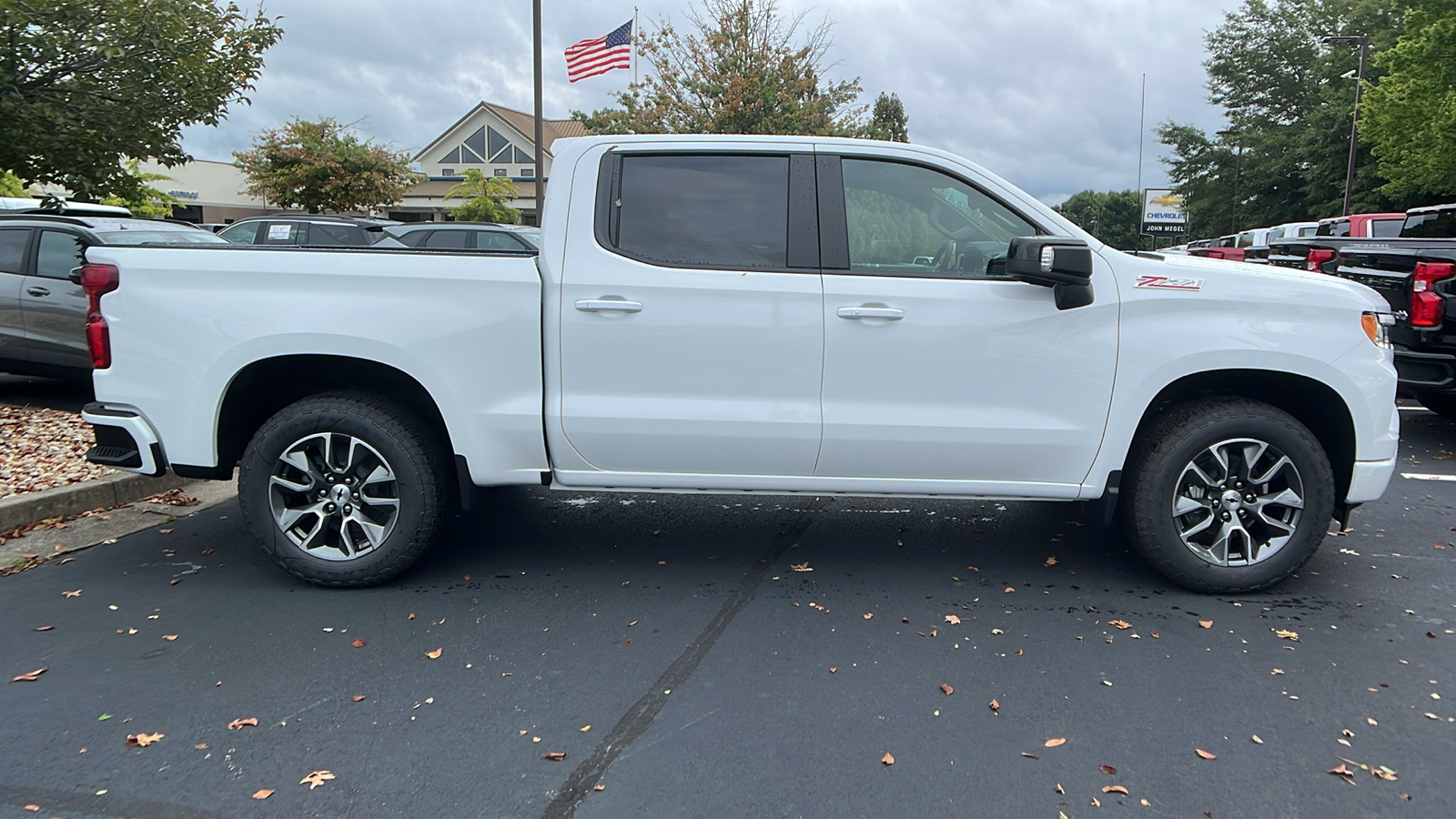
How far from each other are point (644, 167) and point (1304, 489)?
3.20 meters

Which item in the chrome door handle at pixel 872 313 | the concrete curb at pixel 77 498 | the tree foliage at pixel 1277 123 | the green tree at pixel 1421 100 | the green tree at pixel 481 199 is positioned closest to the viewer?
the chrome door handle at pixel 872 313

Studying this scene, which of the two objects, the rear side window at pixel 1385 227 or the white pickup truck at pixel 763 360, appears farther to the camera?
the rear side window at pixel 1385 227

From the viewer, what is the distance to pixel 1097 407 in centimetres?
417

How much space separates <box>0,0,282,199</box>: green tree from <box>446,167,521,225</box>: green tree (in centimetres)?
2607

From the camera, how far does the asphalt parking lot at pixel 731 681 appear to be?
2.83m

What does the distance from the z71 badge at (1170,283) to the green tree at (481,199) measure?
102 feet

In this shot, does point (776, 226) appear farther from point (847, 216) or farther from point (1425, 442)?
point (1425, 442)

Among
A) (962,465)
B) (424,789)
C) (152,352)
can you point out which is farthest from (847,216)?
(152,352)

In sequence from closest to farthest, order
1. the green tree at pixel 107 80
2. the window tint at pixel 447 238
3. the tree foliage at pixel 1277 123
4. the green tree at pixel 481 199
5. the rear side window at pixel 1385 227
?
the green tree at pixel 107 80 → the window tint at pixel 447 238 → the rear side window at pixel 1385 227 → the green tree at pixel 481 199 → the tree foliage at pixel 1277 123

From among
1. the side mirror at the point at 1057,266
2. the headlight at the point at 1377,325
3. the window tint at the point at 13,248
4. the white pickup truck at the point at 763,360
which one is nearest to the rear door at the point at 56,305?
the window tint at the point at 13,248

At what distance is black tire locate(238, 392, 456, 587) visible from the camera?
4.25m

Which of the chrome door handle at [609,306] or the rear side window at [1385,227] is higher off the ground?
the rear side window at [1385,227]

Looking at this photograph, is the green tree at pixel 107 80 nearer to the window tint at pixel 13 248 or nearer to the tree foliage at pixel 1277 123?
the window tint at pixel 13 248

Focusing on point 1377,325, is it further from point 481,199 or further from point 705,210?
point 481,199
